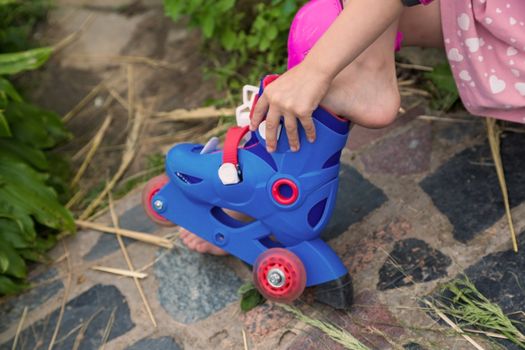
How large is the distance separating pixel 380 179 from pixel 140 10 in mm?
1641

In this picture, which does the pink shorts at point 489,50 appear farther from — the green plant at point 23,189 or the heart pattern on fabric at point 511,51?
the green plant at point 23,189

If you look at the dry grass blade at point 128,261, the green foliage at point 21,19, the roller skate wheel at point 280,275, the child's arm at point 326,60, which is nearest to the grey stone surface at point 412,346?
the roller skate wheel at point 280,275

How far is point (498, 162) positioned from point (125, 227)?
102 centimetres

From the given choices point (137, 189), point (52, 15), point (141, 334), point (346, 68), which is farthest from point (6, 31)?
point (346, 68)

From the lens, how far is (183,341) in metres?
1.63

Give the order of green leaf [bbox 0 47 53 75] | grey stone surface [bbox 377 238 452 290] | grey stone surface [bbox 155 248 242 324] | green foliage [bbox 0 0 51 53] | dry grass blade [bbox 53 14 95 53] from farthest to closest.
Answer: dry grass blade [bbox 53 14 95 53], green foliage [bbox 0 0 51 53], green leaf [bbox 0 47 53 75], grey stone surface [bbox 155 248 242 324], grey stone surface [bbox 377 238 452 290]

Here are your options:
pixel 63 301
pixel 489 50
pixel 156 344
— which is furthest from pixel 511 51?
pixel 63 301

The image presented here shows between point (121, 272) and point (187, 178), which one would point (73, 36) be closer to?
point (121, 272)

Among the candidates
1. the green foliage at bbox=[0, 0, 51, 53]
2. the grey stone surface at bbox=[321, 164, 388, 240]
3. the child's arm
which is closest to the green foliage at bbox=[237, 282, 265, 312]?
the grey stone surface at bbox=[321, 164, 388, 240]

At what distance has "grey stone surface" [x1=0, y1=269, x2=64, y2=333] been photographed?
1853mm

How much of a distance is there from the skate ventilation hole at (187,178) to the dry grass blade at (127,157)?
2.16 feet

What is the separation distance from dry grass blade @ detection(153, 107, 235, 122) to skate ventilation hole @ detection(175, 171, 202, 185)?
73 cm

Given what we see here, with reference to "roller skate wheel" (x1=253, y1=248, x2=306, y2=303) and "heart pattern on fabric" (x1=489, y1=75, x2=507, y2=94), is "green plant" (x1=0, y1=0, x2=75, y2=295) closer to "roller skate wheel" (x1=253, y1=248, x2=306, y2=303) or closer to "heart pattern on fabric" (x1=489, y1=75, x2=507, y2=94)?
"roller skate wheel" (x1=253, y1=248, x2=306, y2=303)

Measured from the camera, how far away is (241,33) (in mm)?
2412
